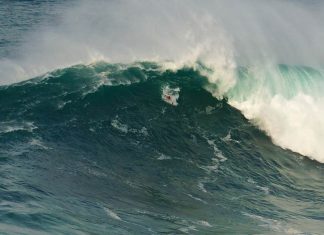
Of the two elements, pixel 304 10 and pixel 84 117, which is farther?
pixel 304 10

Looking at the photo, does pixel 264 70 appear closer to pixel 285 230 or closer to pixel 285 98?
pixel 285 98

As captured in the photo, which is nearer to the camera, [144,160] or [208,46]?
[144,160]

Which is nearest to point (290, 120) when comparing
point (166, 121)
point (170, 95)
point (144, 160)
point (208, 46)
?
point (208, 46)

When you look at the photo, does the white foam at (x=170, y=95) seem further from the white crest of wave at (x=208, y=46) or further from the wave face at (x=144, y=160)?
the white crest of wave at (x=208, y=46)

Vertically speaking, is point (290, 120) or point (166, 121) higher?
point (290, 120)

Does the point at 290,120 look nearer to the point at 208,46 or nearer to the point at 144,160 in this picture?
the point at 208,46

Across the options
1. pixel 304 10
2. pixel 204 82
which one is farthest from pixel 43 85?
pixel 304 10
